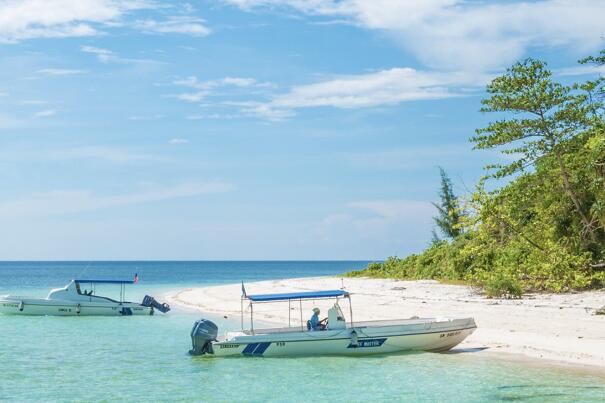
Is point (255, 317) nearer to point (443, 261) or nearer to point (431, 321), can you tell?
point (431, 321)

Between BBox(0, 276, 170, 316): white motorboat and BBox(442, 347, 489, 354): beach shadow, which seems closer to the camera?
BBox(442, 347, 489, 354): beach shadow

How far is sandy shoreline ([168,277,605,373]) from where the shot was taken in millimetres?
21212

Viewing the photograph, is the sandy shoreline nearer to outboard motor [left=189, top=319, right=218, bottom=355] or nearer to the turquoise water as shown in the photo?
the turquoise water

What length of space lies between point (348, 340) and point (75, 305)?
797 inches

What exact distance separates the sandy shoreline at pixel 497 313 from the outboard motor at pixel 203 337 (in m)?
8.38

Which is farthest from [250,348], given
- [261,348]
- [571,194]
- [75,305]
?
[571,194]

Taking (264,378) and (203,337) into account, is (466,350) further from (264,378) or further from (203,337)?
(203,337)

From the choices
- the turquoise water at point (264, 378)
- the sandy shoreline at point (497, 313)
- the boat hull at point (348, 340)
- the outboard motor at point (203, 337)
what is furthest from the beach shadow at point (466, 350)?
the outboard motor at point (203, 337)

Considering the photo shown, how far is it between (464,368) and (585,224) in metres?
17.9

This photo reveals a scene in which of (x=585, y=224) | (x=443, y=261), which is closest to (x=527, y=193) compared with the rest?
(x=585, y=224)

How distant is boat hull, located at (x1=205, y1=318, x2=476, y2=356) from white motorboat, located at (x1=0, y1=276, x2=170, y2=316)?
1622cm

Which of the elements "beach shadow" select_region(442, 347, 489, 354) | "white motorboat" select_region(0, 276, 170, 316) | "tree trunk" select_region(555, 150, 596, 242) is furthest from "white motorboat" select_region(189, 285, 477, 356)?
"white motorboat" select_region(0, 276, 170, 316)

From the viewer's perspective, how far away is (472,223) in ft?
131

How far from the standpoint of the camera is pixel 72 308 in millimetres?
37062
